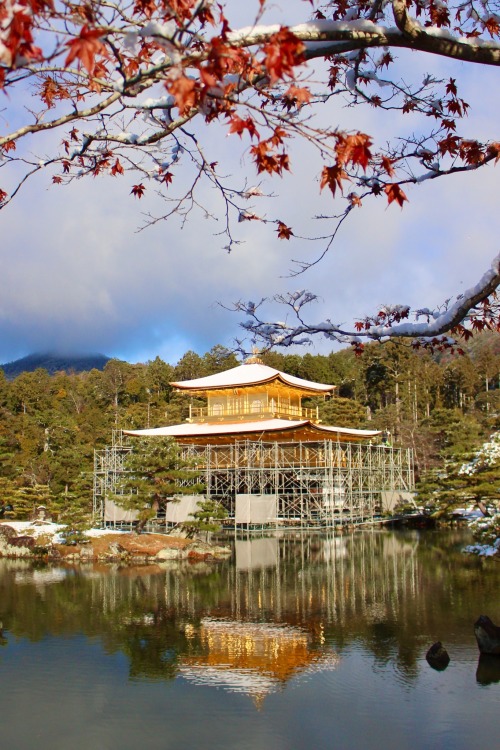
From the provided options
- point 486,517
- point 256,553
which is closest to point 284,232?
point 486,517

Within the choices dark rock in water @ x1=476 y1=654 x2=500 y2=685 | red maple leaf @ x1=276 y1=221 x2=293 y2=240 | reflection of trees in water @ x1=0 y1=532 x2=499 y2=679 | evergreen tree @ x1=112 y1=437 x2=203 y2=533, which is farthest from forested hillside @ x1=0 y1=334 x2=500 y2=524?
red maple leaf @ x1=276 y1=221 x2=293 y2=240

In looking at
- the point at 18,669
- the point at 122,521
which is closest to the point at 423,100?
the point at 18,669

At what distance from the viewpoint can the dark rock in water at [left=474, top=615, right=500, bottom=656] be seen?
23.4 feet

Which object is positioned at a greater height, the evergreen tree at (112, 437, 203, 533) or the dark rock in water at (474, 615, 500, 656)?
the evergreen tree at (112, 437, 203, 533)

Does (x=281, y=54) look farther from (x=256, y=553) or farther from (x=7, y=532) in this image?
(x=7, y=532)

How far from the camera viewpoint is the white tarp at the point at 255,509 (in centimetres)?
1962

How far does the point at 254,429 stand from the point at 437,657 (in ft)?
51.0

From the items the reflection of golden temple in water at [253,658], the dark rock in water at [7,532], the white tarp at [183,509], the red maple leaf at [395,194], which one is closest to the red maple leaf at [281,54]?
the red maple leaf at [395,194]

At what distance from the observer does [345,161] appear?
2682 millimetres

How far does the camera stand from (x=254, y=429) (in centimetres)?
2234

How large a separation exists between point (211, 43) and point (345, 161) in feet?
2.22

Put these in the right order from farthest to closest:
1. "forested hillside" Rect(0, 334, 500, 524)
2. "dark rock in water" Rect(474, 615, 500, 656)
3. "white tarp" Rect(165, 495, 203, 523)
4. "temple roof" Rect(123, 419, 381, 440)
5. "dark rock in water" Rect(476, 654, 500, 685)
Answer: "forested hillside" Rect(0, 334, 500, 524) → "temple roof" Rect(123, 419, 381, 440) → "white tarp" Rect(165, 495, 203, 523) → "dark rock in water" Rect(474, 615, 500, 656) → "dark rock in water" Rect(476, 654, 500, 685)

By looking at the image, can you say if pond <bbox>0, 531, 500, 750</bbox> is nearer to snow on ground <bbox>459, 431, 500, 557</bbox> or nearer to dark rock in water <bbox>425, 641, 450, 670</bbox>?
dark rock in water <bbox>425, 641, 450, 670</bbox>

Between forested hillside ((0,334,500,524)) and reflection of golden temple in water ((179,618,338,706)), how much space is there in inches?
510
